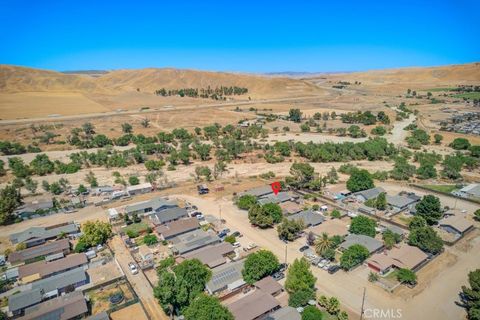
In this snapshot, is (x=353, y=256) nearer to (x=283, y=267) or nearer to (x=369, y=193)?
(x=283, y=267)

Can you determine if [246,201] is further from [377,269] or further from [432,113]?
[432,113]

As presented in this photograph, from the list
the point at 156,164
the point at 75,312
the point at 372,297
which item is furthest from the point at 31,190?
the point at 372,297

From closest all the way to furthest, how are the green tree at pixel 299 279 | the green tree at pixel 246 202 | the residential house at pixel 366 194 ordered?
1. the green tree at pixel 299 279
2. the green tree at pixel 246 202
3. the residential house at pixel 366 194

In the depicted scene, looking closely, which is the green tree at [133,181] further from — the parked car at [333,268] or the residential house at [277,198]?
the parked car at [333,268]

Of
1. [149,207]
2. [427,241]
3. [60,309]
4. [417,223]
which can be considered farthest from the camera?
[149,207]

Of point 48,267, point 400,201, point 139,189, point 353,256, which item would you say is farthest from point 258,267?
point 139,189

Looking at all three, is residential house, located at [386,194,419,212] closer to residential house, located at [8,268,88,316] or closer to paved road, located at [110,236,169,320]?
paved road, located at [110,236,169,320]

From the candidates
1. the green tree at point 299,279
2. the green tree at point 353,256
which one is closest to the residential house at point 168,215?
the green tree at point 299,279

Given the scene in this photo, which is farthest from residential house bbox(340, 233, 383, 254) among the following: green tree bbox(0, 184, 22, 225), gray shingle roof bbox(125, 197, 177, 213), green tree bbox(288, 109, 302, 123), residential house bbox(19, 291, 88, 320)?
green tree bbox(288, 109, 302, 123)
